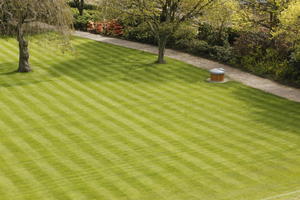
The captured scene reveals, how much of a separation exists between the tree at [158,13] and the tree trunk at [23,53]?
7038mm

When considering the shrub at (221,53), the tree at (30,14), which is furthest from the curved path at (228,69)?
the tree at (30,14)

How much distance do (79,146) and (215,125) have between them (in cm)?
685

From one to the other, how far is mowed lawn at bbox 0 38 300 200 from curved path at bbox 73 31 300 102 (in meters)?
1.12

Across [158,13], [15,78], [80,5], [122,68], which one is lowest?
[15,78]

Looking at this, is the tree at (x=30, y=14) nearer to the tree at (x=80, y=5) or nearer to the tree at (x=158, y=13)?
the tree at (x=158, y=13)

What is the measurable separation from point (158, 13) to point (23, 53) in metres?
10.2

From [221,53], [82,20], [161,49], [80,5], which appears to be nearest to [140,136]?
[161,49]

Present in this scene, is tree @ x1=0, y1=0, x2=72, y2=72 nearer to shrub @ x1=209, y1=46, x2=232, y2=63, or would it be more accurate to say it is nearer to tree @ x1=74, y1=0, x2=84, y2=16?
shrub @ x1=209, y1=46, x2=232, y2=63

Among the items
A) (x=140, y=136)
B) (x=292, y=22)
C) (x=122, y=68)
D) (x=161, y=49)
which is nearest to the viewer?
(x=140, y=136)

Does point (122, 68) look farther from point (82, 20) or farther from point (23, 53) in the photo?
point (82, 20)

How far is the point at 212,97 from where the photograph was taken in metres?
28.4

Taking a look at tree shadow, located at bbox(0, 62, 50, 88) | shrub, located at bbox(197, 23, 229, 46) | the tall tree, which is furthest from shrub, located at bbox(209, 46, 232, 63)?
tree shadow, located at bbox(0, 62, 50, 88)

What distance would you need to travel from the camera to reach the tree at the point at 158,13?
34.8m

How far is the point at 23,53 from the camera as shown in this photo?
31.2 metres
